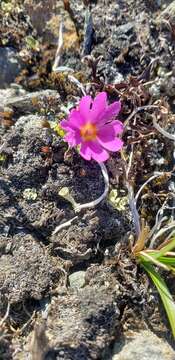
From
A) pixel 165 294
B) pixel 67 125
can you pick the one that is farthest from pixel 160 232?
pixel 67 125

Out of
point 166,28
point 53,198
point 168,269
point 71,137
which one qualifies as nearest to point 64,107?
point 71,137

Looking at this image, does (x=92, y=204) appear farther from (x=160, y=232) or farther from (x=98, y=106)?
(x=98, y=106)

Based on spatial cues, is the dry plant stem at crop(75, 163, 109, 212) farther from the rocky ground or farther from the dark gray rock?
the dark gray rock

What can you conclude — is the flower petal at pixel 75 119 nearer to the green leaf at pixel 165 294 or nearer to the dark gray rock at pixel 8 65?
the dark gray rock at pixel 8 65

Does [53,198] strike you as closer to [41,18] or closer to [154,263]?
[154,263]

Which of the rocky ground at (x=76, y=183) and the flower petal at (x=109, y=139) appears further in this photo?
the flower petal at (x=109, y=139)

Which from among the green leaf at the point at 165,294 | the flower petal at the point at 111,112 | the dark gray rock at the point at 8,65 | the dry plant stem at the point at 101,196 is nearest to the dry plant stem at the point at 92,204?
the dry plant stem at the point at 101,196
